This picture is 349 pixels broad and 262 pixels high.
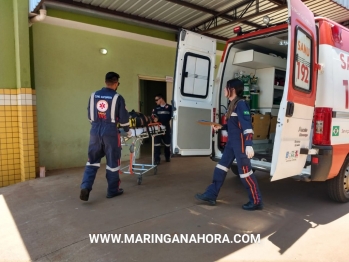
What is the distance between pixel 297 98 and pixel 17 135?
4918 millimetres

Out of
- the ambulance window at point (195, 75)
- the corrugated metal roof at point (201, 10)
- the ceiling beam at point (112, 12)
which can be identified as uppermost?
the corrugated metal roof at point (201, 10)

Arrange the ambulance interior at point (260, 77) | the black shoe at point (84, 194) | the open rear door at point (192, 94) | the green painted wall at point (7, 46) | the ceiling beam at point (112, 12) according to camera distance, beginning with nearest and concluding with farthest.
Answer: the black shoe at point (84, 194), the open rear door at point (192, 94), the ambulance interior at point (260, 77), the green painted wall at point (7, 46), the ceiling beam at point (112, 12)

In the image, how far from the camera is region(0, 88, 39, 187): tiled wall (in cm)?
525

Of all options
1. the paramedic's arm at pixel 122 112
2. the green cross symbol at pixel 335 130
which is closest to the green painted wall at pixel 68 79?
the paramedic's arm at pixel 122 112

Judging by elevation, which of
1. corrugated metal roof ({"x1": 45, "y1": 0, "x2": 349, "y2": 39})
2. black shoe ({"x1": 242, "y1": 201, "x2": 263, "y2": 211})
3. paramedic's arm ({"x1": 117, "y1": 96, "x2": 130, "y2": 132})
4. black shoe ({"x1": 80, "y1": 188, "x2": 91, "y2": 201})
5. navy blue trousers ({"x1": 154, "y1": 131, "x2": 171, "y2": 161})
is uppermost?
corrugated metal roof ({"x1": 45, "y1": 0, "x2": 349, "y2": 39})

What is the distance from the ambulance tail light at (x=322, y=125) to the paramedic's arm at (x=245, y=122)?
845 millimetres

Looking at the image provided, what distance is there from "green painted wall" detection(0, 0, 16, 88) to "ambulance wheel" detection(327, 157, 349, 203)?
565 centimetres

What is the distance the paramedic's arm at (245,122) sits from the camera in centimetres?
351

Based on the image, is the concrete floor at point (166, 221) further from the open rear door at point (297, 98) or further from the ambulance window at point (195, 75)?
the ambulance window at point (195, 75)

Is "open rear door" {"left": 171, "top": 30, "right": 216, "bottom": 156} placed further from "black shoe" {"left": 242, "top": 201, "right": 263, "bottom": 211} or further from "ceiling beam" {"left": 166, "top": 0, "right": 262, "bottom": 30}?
"ceiling beam" {"left": 166, "top": 0, "right": 262, "bottom": 30}

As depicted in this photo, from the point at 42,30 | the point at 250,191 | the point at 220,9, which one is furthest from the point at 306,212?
the point at 42,30

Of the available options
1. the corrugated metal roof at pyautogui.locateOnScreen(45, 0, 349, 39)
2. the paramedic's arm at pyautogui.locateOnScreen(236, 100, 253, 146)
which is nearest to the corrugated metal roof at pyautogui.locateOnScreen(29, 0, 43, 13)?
the corrugated metal roof at pyautogui.locateOnScreen(45, 0, 349, 39)

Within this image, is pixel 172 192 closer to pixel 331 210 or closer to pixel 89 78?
pixel 331 210

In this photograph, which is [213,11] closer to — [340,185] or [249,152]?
[249,152]
